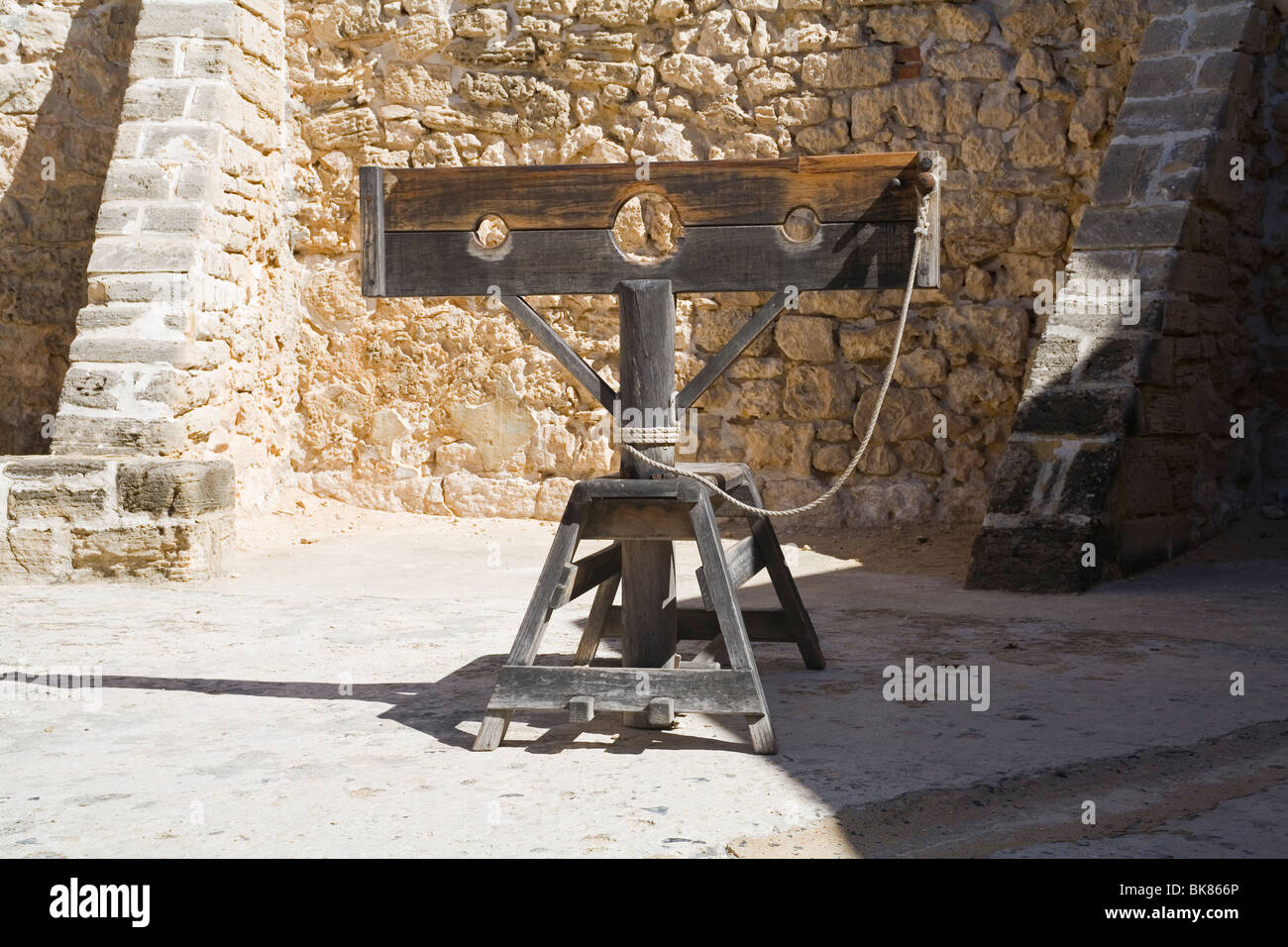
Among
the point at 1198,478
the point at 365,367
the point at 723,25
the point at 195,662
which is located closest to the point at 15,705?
the point at 195,662

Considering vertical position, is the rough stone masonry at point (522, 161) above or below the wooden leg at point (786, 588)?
above

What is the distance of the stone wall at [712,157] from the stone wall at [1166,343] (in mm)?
846

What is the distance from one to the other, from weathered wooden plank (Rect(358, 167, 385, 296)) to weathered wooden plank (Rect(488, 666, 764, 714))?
3.84ft

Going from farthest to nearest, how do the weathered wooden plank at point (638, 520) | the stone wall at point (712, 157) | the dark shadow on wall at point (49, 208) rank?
the dark shadow on wall at point (49, 208)
the stone wall at point (712, 157)
the weathered wooden plank at point (638, 520)

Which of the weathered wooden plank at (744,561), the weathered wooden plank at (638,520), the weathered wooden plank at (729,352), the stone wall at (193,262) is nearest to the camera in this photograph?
the weathered wooden plank at (638,520)

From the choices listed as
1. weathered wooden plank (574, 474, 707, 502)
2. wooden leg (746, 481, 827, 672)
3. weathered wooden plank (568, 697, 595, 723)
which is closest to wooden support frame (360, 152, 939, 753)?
weathered wooden plank (574, 474, 707, 502)

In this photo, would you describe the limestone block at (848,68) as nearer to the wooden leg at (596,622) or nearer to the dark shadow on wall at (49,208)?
the dark shadow on wall at (49,208)

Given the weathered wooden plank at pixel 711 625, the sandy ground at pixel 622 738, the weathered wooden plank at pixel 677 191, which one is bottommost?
the sandy ground at pixel 622 738

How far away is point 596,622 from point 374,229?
1.32 metres

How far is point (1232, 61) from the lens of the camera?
5648mm

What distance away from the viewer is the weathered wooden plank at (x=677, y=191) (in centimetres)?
333

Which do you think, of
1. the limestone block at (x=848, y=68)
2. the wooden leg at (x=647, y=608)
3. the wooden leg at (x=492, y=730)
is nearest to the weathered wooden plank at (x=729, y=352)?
the wooden leg at (x=647, y=608)

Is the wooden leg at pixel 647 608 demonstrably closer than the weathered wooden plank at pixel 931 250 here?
No

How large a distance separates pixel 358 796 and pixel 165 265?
13.2 ft
